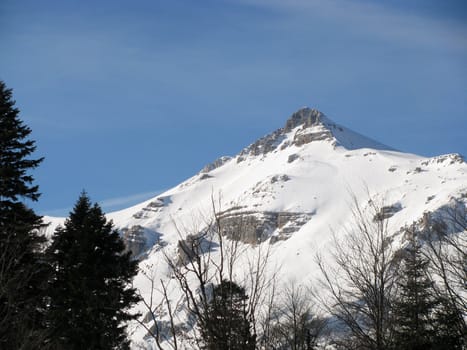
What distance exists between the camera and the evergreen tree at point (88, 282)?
16.8m

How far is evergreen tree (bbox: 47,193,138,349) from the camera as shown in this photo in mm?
16812

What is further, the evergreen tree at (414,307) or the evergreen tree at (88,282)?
the evergreen tree at (88,282)

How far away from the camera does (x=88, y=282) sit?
17797 millimetres

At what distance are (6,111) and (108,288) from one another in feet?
20.4

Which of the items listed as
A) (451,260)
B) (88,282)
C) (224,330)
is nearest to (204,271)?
(224,330)

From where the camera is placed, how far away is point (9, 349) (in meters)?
12.3

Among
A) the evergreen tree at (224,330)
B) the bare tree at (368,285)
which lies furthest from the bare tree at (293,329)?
the evergreen tree at (224,330)

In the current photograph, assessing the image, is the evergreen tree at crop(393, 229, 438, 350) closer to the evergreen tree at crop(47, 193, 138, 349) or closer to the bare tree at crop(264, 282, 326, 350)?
the bare tree at crop(264, 282, 326, 350)

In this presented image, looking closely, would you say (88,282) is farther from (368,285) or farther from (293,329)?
(368,285)

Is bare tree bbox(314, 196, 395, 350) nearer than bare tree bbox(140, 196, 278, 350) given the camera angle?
No

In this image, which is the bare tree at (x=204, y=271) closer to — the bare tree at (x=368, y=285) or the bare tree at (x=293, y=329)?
the bare tree at (x=293, y=329)

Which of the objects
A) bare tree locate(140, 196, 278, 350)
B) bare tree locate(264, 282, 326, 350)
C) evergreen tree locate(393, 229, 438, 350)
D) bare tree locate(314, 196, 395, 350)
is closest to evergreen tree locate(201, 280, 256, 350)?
bare tree locate(140, 196, 278, 350)

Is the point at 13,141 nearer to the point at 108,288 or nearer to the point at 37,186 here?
the point at 37,186

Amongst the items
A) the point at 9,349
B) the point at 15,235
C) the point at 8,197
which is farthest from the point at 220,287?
the point at 8,197
